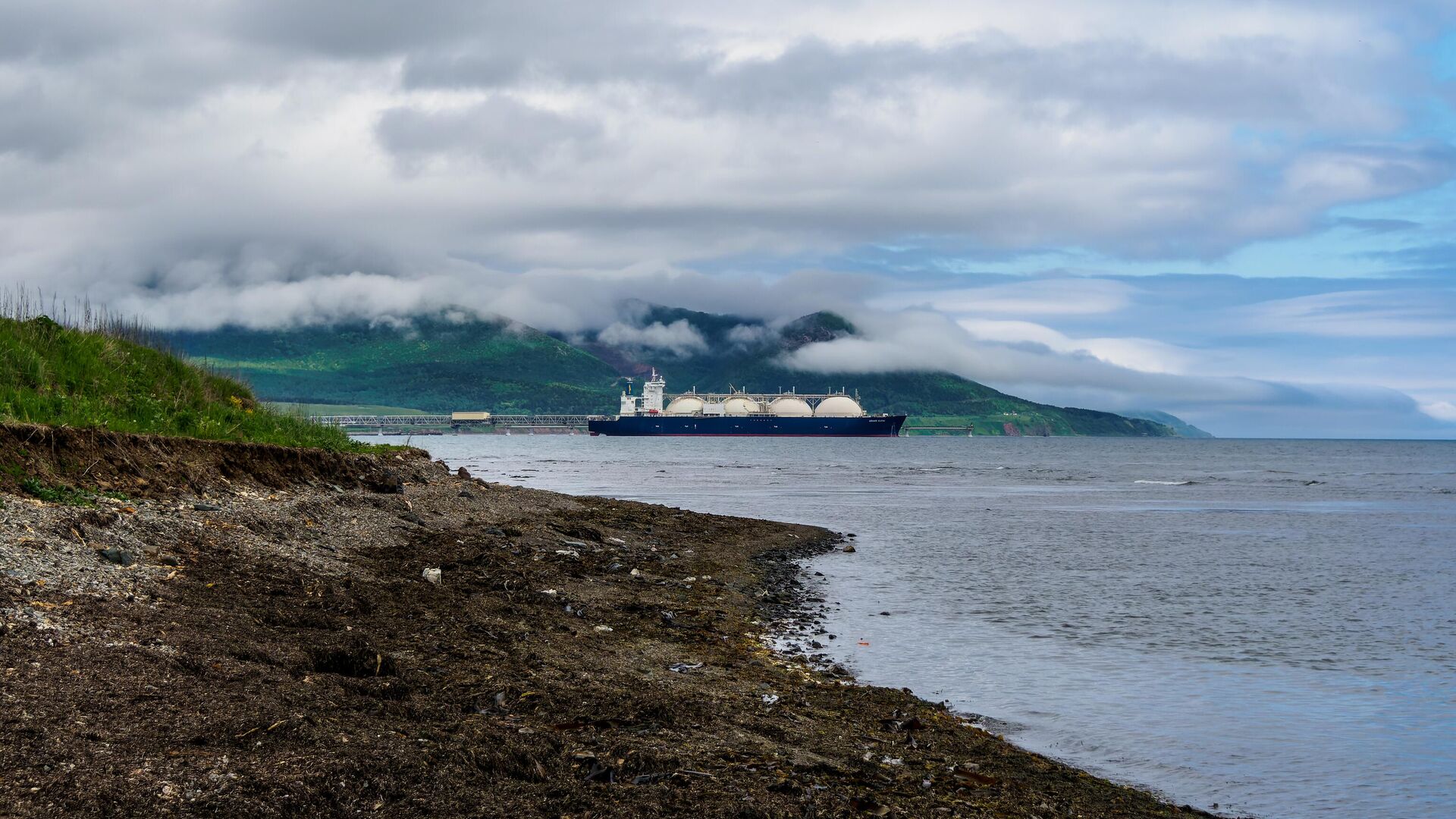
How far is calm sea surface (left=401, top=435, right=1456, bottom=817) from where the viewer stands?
10500 millimetres

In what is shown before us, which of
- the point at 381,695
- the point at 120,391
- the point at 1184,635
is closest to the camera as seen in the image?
the point at 381,695

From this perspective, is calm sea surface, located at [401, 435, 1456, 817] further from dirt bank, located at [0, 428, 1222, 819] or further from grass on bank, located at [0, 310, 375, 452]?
grass on bank, located at [0, 310, 375, 452]

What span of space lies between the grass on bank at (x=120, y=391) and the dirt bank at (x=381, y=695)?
1.61 metres

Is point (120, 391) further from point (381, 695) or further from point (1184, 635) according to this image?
point (1184, 635)

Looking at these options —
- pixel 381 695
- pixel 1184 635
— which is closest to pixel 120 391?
pixel 381 695

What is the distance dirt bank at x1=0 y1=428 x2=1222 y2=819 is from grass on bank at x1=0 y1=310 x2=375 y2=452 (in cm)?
161

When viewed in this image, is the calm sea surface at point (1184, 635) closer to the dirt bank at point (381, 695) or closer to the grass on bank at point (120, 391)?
the dirt bank at point (381, 695)

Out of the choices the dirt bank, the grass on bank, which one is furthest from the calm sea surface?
the grass on bank

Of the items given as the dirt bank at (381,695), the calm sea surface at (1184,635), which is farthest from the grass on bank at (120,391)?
the calm sea surface at (1184,635)

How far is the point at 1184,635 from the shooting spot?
56.9 ft

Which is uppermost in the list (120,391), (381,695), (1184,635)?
(120,391)

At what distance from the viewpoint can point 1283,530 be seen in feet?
125

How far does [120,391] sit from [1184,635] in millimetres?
18716

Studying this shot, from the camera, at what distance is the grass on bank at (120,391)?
16359 millimetres
